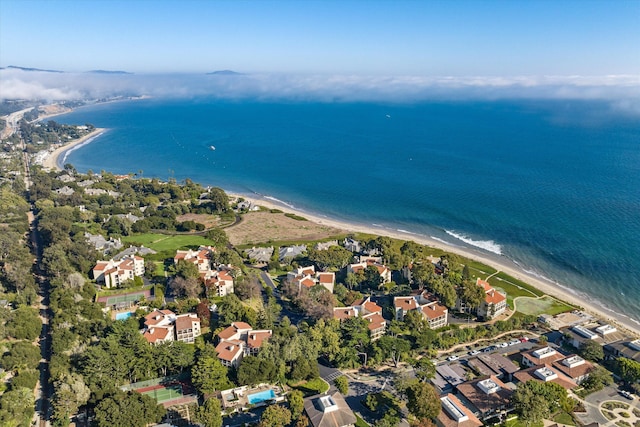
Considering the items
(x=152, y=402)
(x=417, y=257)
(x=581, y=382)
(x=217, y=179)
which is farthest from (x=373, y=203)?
(x=152, y=402)

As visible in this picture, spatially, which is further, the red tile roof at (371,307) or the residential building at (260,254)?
the residential building at (260,254)

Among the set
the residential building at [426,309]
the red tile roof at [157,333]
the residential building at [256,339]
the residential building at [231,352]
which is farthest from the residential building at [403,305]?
the red tile roof at [157,333]

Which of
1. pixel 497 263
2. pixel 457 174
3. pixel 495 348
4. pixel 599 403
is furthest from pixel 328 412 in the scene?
pixel 457 174

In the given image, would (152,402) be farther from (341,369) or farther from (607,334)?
(607,334)

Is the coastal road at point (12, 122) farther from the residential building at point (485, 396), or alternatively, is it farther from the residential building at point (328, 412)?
the residential building at point (485, 396)

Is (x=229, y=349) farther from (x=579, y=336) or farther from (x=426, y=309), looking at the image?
(x=579, y=336)

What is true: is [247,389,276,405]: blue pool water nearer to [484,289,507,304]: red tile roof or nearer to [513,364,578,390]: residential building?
[513,364,578,390]: residential building

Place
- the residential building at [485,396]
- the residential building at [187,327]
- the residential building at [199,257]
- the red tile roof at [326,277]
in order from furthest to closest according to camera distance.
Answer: the residential building at [199,257] < the red tile roof at [326,277] < the residential building at [187,327] < the residential building at [485,396]
